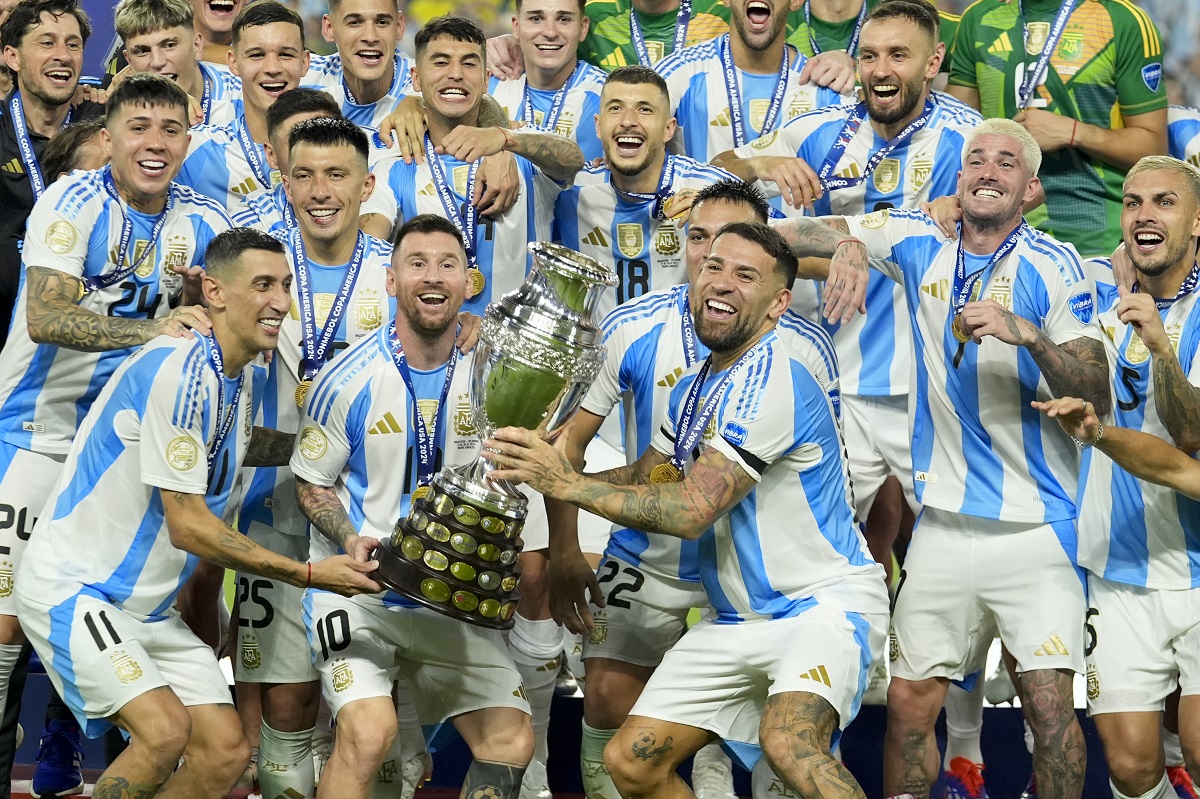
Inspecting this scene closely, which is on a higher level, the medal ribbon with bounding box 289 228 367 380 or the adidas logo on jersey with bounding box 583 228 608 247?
the adidas logo on jersey with bounding box 583 228 608 247

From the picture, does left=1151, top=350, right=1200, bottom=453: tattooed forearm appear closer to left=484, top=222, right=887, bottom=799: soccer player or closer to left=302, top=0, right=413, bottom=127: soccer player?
left=484, top=222, right=887, bottom=799: soccer player

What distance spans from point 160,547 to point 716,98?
10.4ft

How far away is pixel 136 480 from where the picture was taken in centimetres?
526

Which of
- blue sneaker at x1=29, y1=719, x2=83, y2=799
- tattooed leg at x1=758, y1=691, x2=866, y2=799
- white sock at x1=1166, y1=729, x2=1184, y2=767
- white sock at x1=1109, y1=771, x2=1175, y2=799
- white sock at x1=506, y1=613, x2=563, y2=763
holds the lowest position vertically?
blue sneaker at x1=29, y1=719, x2=83, y2=799

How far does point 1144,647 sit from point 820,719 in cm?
128

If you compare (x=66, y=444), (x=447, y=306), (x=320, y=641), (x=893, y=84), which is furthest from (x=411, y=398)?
(x=893, y=84)

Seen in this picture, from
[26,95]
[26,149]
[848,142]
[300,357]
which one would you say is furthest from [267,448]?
[848,142]

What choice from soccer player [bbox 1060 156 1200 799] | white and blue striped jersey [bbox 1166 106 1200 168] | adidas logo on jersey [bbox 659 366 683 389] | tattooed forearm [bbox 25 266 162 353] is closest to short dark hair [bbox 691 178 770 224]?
adidas logo on jersey [bbox 659 366 683 389]

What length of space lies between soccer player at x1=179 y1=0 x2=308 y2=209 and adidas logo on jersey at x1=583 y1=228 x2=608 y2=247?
54.9 inches

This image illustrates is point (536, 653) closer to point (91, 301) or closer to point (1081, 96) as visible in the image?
point (91, 301)

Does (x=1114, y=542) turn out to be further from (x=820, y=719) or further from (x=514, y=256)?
(x=514, y=256)

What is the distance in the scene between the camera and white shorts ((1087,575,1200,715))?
212 inches

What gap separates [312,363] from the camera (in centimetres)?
588

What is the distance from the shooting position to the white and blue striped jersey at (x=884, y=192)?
649 cm
